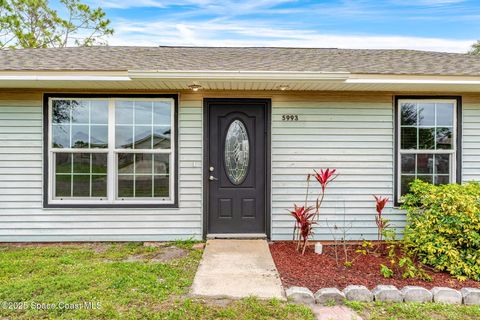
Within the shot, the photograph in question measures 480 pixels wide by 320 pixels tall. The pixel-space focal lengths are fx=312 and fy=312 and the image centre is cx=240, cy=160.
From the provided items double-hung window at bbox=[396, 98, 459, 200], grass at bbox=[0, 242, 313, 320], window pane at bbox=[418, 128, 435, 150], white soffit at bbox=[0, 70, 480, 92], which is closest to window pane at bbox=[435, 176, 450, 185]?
double-hung window at bbox=[396, 98, 459, 200]

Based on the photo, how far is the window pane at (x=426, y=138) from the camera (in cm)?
481

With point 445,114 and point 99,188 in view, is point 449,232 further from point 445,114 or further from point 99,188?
point 99,188

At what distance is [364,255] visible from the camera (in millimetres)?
4203

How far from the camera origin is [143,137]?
4.78 meters

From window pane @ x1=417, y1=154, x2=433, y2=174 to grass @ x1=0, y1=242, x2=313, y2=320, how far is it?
11.0ft

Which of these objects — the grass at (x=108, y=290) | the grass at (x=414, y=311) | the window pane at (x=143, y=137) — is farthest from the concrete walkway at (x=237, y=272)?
the window pane at (x=143, y=137)

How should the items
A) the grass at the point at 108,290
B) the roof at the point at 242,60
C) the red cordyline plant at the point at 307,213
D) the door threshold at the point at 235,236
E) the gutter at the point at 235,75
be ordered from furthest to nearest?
1. the door threshold at the point at 235,236
2. the roof at the point at 242,60
3. the red cordyline plant at the point at 307,213
4. the gutter at the point at 235,75
5. the grass at the point at 108,290

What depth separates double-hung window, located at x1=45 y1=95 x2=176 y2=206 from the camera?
4.71 m

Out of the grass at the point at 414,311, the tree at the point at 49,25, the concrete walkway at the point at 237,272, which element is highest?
the tree at the point at 49,25

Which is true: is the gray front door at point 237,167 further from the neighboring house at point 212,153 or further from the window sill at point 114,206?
the window sill at point 114,206

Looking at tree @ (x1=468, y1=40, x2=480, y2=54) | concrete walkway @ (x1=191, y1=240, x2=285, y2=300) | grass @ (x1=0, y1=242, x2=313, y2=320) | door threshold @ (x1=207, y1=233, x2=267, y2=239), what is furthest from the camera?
tree @ (x1=468, y1=40, x2=480, y2=54)

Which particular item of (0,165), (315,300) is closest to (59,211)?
(0,165)

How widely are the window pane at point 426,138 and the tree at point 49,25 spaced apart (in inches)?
631

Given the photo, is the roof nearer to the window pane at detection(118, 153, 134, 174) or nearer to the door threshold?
the window pane at detection(118, 153, 134, 174)
